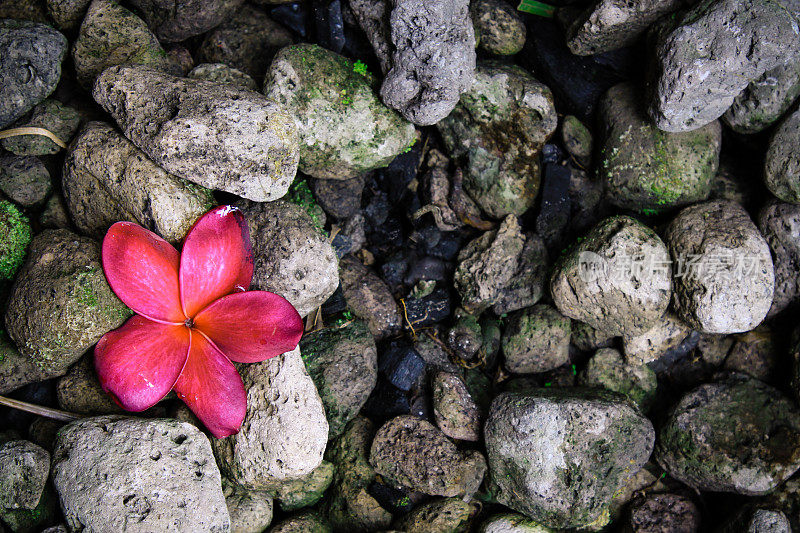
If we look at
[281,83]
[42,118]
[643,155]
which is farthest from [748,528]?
[42,118]

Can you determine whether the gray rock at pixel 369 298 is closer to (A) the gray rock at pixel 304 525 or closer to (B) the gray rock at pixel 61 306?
(A) the gray rock at pixel 304 525

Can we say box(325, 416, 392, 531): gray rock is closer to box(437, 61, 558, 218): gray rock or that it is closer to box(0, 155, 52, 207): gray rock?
box(437, 61, 558, 218): gray rock

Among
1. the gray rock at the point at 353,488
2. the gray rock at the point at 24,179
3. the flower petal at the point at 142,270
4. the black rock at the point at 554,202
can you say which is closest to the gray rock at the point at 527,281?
the black rock at the point at 554,202

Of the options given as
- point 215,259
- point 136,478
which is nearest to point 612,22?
point 215,259

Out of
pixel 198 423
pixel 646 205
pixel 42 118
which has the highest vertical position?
pixel 646 205

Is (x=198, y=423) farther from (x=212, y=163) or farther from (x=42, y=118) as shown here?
(x=42, y=118)

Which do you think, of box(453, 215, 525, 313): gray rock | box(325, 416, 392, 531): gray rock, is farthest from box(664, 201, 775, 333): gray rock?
→ box(325, 416, 392, 531): gray rock
